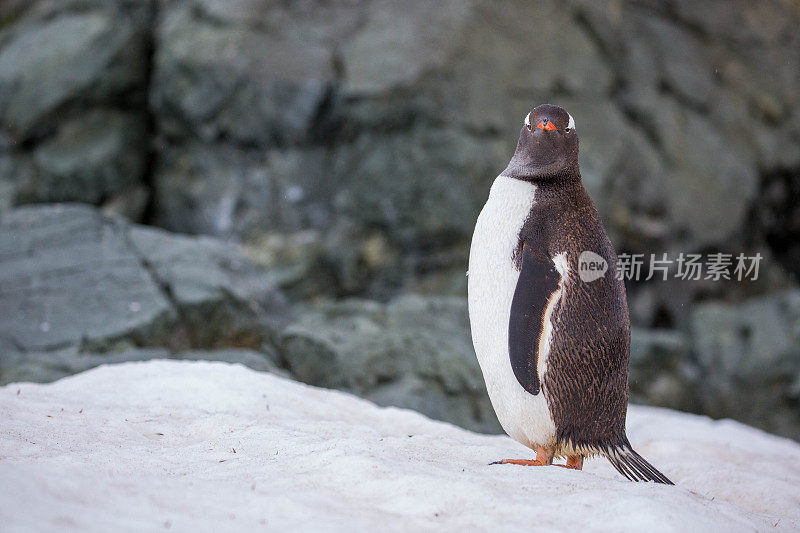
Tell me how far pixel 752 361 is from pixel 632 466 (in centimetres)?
527

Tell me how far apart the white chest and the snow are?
0.17 m

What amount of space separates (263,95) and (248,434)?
597 cm

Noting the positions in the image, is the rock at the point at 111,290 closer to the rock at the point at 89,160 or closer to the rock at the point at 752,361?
the rock at the point at 89,160

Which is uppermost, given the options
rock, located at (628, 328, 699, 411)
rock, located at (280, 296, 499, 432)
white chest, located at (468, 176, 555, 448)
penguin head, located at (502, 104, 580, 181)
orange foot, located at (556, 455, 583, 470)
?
penguin head, located at (502, 104, 580, 181)

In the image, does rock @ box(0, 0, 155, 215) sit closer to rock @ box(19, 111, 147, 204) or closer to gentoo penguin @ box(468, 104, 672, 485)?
rock @ box(19, 111, 147, 204)

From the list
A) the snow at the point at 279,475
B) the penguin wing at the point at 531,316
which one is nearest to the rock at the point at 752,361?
the snow at the point at 279,475

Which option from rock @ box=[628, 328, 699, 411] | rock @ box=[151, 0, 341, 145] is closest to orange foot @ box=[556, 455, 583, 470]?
rock @ box=[628, 328, 699, 411]

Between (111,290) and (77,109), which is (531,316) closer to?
(111,290)

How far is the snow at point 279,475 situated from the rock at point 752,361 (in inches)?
153

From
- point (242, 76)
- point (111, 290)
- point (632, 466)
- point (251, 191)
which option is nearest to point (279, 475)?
point (632, 466)

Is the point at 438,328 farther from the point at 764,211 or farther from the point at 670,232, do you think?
the point at 764,211

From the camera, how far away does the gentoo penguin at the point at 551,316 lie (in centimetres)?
243

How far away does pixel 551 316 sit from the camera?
2436 mm

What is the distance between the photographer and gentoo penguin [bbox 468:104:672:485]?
2432 mm
